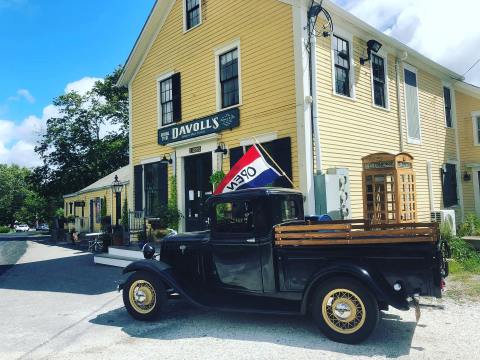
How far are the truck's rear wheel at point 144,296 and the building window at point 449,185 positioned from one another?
1254 centimetres

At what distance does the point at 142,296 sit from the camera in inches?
229

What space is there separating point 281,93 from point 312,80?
2.86ft

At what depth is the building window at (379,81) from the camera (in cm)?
1242

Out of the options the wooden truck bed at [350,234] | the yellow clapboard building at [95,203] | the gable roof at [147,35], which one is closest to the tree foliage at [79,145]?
the yellow clapboard building at [95,203]

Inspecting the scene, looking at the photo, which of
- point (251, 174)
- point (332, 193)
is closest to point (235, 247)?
point (251, 174)

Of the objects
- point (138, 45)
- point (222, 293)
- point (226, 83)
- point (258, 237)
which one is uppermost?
point (138, 45)

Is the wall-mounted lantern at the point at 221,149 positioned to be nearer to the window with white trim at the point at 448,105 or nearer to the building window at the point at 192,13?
the building window at the point at 192,13

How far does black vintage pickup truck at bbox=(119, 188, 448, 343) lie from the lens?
4480 mm

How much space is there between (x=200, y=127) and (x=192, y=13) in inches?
164

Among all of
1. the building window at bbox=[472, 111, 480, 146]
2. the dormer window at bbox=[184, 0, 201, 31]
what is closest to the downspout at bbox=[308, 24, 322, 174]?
the dormer window at bbox=[184, 0, 201, 31]

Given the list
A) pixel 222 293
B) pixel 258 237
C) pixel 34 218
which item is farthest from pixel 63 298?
pixel 34 218

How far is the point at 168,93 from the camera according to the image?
46.8ft

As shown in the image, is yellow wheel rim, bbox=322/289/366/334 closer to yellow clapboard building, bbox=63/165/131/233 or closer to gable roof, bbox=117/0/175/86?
gable roof, bbox=117/0/175/86

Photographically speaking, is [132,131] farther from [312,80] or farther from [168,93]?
[312,80]
